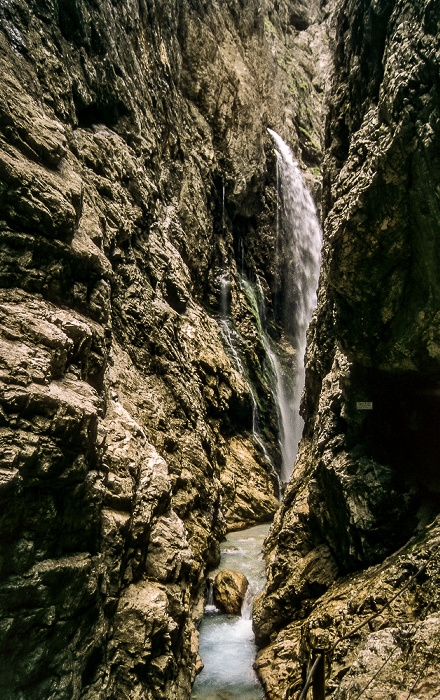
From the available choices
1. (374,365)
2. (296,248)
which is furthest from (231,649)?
(296,248)

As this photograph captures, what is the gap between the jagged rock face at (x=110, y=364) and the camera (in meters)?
4.27

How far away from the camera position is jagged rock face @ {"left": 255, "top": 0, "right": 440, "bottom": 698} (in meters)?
5.11

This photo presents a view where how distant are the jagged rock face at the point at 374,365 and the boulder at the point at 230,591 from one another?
150 cm

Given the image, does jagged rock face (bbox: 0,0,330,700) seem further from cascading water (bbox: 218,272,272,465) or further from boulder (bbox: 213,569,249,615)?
boulder (bbox: 213,569,249,615)

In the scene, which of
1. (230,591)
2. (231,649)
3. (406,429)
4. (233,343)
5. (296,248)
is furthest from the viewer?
(296,248)

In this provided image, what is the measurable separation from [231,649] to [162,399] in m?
5.63

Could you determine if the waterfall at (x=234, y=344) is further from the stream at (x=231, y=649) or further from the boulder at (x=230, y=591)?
the boulder at (x=230, y=591)

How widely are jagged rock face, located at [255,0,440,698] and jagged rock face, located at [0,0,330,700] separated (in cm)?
221

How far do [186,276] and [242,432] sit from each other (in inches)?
300

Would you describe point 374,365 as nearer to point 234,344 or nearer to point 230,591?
point 230,591

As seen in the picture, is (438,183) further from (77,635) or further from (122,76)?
(122,76)

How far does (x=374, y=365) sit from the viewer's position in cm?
698

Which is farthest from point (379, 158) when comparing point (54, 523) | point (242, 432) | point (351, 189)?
point (242, 432)

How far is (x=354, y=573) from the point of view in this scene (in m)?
6.85
